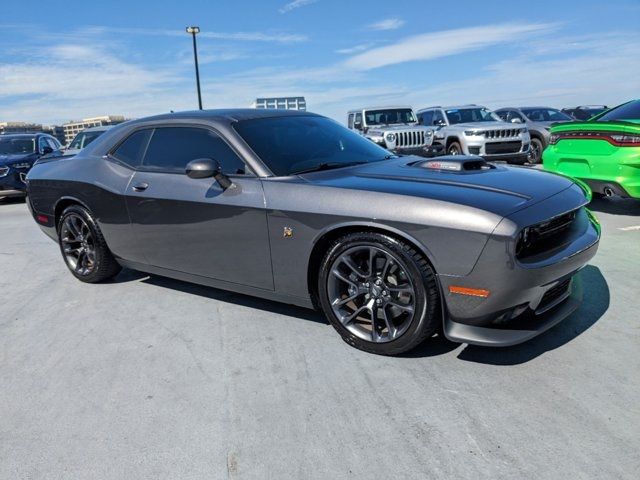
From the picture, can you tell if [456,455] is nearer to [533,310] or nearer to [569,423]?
[569,423]

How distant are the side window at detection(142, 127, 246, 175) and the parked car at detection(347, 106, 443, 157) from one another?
926 centimetres

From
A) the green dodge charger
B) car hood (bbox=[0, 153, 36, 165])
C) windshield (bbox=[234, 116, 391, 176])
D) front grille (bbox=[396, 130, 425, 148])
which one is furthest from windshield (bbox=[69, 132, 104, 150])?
the green dodge charger

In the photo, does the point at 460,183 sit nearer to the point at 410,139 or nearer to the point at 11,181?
the point at 11,181

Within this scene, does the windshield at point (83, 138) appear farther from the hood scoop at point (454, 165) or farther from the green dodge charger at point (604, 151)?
the hood scoop at point (454, 165)

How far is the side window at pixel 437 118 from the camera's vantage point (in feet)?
46.8

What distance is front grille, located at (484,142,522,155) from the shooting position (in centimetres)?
1226

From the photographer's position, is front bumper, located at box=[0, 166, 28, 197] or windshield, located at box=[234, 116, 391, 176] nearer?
windshield, located at box=[234, 116, 391, 176]

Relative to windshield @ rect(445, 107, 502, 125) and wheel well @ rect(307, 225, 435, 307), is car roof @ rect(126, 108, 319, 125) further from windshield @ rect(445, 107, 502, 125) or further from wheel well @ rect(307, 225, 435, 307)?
windshield @ rect(445, 107, 502, 125)

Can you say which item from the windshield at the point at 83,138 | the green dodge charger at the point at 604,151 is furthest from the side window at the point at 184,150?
the windshield at the point at 83,138

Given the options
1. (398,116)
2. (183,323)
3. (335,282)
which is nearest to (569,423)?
(335,282)

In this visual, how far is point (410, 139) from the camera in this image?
1405 cm

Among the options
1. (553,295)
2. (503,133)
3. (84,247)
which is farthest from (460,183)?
(503,133)

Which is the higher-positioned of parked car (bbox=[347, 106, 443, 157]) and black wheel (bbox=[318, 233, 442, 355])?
parked car (bbox=[347, 106, 443, 157])

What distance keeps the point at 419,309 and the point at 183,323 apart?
1.80 metres
